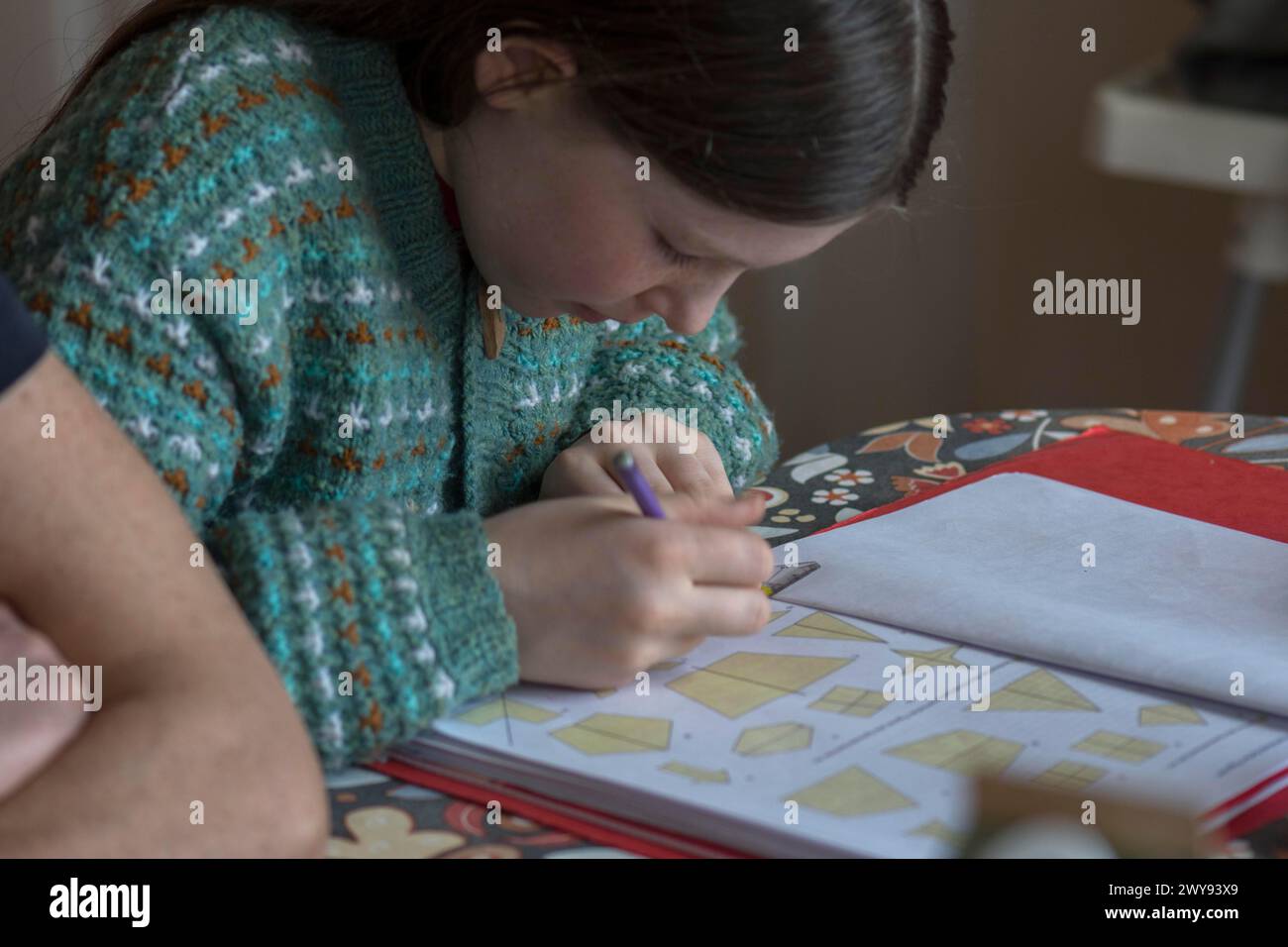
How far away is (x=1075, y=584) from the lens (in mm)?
724

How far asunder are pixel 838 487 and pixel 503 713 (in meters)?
0.38

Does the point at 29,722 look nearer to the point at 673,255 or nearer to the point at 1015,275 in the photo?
the point at 673,255

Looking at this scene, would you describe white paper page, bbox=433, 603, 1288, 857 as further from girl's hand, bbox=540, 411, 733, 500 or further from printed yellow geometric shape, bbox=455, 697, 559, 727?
girl's hand, bbox=540, 411, 733, 500

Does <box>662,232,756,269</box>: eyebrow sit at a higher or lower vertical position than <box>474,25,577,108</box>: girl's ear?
lower

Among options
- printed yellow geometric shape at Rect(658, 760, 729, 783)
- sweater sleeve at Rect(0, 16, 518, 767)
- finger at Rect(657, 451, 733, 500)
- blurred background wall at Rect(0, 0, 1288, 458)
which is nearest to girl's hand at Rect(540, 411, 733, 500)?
finger at Rect(657, 451, 733, 500)

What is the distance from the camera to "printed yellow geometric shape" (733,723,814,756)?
21.8 inches

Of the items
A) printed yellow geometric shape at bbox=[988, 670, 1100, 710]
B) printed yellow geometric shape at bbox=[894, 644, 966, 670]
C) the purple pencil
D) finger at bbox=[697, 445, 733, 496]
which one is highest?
the purple pencil

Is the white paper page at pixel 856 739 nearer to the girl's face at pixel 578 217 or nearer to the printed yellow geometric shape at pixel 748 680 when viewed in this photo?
the printed yellow geometric shape at pixel 748 680

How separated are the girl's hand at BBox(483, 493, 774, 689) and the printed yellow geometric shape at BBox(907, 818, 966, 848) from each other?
15 cm

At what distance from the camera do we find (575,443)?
0.91 metres

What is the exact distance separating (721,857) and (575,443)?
44 centimetres

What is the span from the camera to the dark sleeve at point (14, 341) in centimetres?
51

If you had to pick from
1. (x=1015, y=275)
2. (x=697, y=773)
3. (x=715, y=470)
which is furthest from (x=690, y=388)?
(x=1015, y=275)
